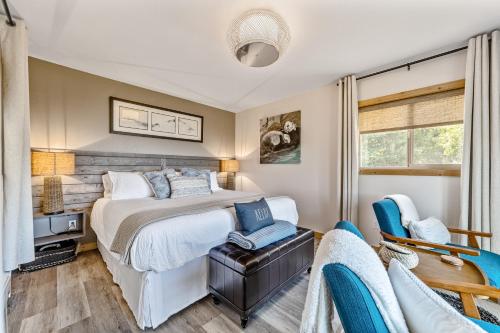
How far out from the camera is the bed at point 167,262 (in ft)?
4.67

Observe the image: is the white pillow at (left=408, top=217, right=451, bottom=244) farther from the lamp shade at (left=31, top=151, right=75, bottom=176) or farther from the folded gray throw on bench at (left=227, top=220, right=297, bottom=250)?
the lamp shade at (left=31, top=151, right=75, bottom=176)

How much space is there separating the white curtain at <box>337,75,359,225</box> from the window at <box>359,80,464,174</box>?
200 millimetres

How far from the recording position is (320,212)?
127 inches

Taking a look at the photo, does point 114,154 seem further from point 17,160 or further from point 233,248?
point 233,248

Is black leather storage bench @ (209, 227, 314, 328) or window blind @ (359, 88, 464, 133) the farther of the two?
window blind @ (359, 88, 464, 133)

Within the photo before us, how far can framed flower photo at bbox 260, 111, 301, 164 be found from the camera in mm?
3531

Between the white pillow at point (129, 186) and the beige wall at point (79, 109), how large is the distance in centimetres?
57

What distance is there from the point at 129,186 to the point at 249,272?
199 centimetres

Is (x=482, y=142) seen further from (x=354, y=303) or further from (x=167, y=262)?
(x=167, y=262)

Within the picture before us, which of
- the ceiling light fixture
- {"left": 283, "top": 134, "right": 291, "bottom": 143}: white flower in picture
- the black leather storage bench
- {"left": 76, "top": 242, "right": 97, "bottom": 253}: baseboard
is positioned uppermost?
the ceiling light fixture

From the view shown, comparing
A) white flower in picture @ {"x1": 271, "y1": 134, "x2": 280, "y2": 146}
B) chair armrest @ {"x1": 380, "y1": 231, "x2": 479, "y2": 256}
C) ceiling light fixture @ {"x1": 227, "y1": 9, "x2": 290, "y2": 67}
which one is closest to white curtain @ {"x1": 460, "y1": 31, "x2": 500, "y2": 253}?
chair armrest @ {"x1": 380, "y1": 231, "x2": 479, "y2": 256}

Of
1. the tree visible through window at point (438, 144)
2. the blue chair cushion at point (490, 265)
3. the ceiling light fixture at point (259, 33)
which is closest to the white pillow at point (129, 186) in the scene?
the ceiling light fixture at point (259, 33)

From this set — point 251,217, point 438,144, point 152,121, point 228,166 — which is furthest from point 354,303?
point 228,166

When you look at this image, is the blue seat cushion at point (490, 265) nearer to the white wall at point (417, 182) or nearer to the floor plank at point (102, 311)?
the floor plank at point (102, 311)
